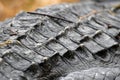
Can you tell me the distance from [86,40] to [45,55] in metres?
0.53

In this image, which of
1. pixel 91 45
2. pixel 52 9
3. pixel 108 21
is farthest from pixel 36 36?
pixel 108 21

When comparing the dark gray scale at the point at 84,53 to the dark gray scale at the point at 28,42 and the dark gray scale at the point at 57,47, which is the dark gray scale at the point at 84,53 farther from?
the dark gray scale at the point at 28,42

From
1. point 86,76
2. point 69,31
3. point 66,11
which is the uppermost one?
point 66,11

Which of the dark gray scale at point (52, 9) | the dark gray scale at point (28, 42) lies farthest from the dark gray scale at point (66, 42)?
the dark gray scale at point (52, 9)

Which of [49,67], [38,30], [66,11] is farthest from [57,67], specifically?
[66,11]

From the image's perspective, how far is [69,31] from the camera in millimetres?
3297

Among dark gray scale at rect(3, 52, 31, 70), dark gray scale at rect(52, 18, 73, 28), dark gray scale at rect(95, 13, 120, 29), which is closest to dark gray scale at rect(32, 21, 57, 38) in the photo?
dark gray scale at rect(52, 18, 73, 28)

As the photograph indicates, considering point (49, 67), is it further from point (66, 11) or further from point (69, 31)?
point (66, 11)

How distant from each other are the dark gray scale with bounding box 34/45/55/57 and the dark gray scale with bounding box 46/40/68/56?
0.18ft

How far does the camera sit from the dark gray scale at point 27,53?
9.32 feet

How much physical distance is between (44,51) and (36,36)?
207 millimetres

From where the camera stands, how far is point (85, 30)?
11.2 ft

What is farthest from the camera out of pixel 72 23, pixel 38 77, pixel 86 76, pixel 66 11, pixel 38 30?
pixel 66 11

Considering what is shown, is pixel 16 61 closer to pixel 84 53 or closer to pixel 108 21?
pixel 84 53
